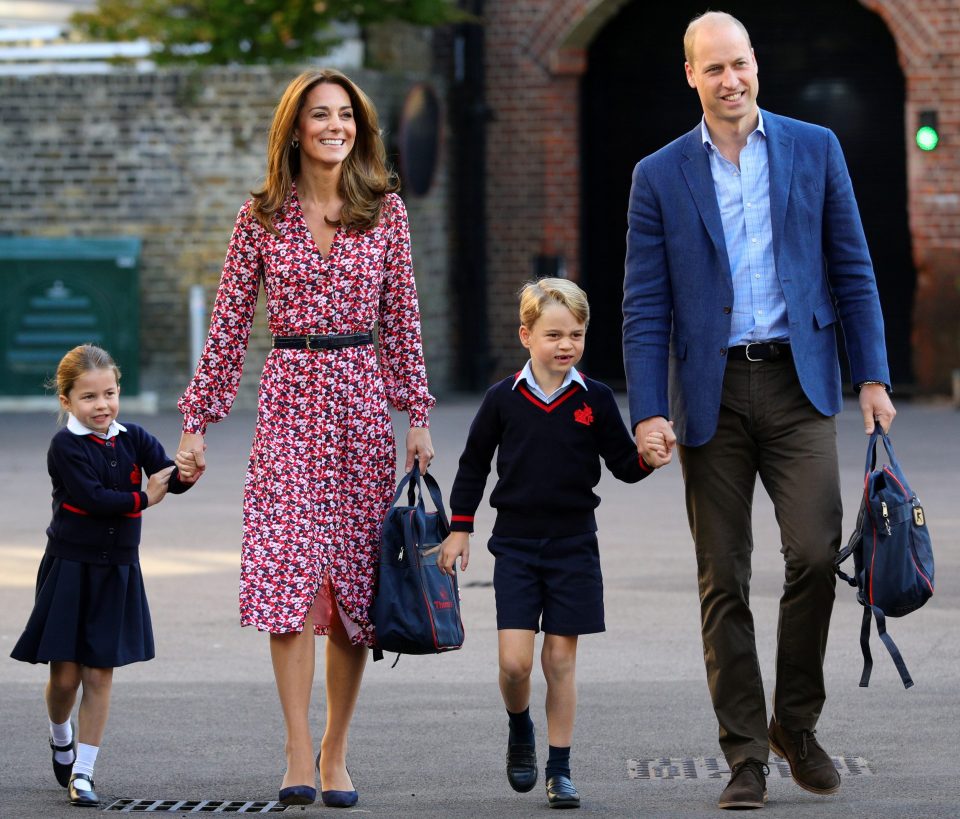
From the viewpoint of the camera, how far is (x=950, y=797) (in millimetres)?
5234

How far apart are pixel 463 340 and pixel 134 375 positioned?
3.97 m

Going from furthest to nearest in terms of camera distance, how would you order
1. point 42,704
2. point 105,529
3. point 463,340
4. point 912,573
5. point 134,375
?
1. point 463,340
2. point 134,375
3. point 42,704
4. point 105,529
5. point 912,573

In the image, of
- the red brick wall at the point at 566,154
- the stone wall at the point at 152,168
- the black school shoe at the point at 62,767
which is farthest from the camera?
the red brick wall at the point at 566,154

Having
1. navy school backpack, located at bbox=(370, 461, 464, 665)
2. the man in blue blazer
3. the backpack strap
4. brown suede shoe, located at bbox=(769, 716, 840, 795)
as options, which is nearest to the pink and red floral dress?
navy school backpack, located at bbox=(370, 461, 464, 665)

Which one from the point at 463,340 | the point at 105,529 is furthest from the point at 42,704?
the point at 463,340

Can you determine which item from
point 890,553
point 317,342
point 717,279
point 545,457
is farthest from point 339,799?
point 717,279

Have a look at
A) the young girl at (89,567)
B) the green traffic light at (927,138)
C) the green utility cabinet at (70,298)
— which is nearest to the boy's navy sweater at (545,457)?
the young girl at (89,567)

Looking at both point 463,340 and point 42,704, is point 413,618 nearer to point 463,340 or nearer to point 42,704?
point 42,704

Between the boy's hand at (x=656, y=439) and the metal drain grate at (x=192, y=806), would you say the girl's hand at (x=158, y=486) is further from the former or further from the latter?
the boy's hand at (x=656, y=439)

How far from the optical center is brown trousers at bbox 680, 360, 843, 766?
5250 millimetres

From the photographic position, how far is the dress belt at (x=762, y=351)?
5301 millimetres

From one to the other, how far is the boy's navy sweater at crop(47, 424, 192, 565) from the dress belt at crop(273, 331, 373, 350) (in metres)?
0.48

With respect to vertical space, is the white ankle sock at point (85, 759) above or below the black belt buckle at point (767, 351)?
below

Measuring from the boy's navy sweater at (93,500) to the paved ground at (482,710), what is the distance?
68 cm
